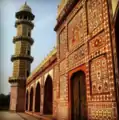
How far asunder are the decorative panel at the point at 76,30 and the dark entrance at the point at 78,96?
131 centimetres

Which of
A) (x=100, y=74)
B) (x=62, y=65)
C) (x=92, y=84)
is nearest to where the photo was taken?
(x=100, y=74)

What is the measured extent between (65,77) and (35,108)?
1093 centimetres

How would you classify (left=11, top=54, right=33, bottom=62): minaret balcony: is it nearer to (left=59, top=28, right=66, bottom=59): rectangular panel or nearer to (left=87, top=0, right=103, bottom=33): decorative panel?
(left=59, top=28, right=66, bottom=59): rectangular panel

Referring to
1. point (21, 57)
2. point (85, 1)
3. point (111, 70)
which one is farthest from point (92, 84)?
point (21, 57)

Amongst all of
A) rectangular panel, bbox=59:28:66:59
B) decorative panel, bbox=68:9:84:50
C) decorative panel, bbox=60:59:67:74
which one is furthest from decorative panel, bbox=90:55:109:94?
rectangular panel, bbox=59:28:66:59

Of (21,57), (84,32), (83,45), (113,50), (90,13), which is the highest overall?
(21,57)

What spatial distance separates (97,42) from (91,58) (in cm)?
60

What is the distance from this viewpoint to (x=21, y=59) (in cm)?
2744

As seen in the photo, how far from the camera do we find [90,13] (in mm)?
7000

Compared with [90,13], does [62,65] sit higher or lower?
lower

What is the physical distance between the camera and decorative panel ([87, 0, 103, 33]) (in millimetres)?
6252

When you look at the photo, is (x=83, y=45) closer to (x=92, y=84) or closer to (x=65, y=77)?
(x=92, y=84)

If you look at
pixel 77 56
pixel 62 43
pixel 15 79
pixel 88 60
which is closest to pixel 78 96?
pixel 77 56

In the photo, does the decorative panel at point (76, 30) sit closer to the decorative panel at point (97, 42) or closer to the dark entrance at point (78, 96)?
the decorative panel at point (97, 42)
